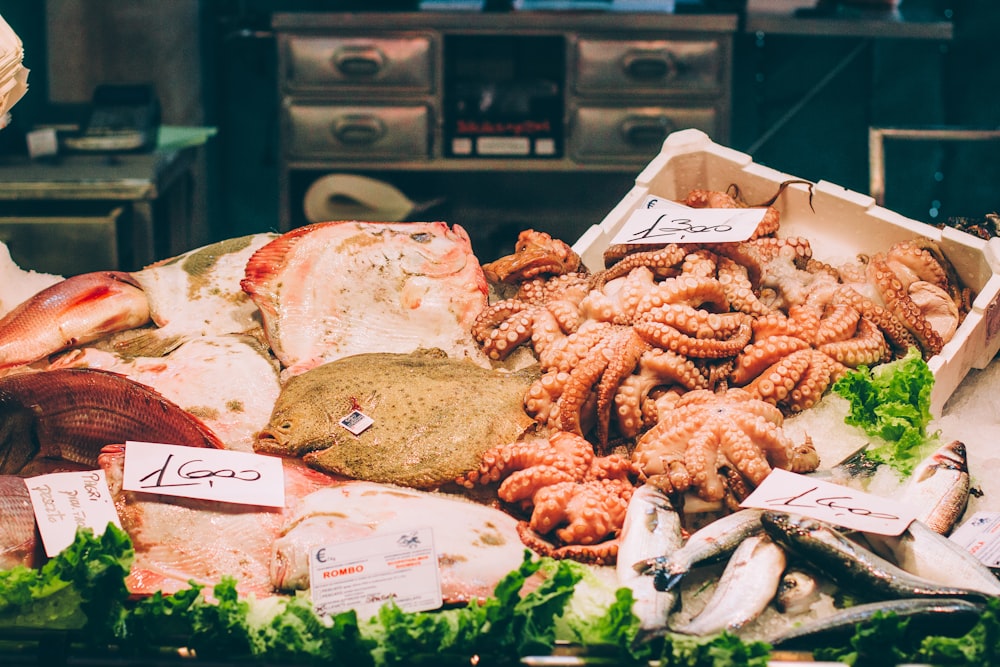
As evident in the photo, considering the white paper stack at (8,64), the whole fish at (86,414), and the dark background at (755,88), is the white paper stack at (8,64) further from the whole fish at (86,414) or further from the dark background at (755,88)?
the dark background at (755,88)

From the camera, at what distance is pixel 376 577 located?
189 cm

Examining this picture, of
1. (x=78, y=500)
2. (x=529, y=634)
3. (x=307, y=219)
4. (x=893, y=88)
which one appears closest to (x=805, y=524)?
(x=529, y=634)

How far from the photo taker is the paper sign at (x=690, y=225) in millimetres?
2584

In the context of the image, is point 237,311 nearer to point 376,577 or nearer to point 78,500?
point 78,500

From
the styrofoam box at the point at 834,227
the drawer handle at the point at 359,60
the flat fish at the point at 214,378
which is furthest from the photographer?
the drawer handle at the point at 359,60

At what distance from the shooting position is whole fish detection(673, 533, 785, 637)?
1792mm

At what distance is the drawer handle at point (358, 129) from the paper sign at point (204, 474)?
3970mm

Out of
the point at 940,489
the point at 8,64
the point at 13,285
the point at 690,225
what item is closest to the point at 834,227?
the point at 690,225

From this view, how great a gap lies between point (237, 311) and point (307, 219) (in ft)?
11.9

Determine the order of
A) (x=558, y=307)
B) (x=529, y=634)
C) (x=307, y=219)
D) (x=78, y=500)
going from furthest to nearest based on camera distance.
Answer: (x=307, y=219), (x=558, y=307), (x=78, y=500), (x=529, y=634)

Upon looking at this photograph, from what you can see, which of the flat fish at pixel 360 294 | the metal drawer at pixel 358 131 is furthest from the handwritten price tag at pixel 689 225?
the metal drawer at pixel 358 131

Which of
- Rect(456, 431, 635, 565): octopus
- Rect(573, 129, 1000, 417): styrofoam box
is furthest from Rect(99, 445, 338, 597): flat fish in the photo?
Rect(573, 129, 1000, 417): styrofoam box

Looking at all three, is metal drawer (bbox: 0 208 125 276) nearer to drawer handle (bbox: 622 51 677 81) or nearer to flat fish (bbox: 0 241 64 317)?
flat fish (bbox: 0 241 64 317)

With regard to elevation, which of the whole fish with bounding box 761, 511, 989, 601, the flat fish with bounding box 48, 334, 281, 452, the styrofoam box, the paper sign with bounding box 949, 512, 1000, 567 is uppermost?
the styrofoam box
